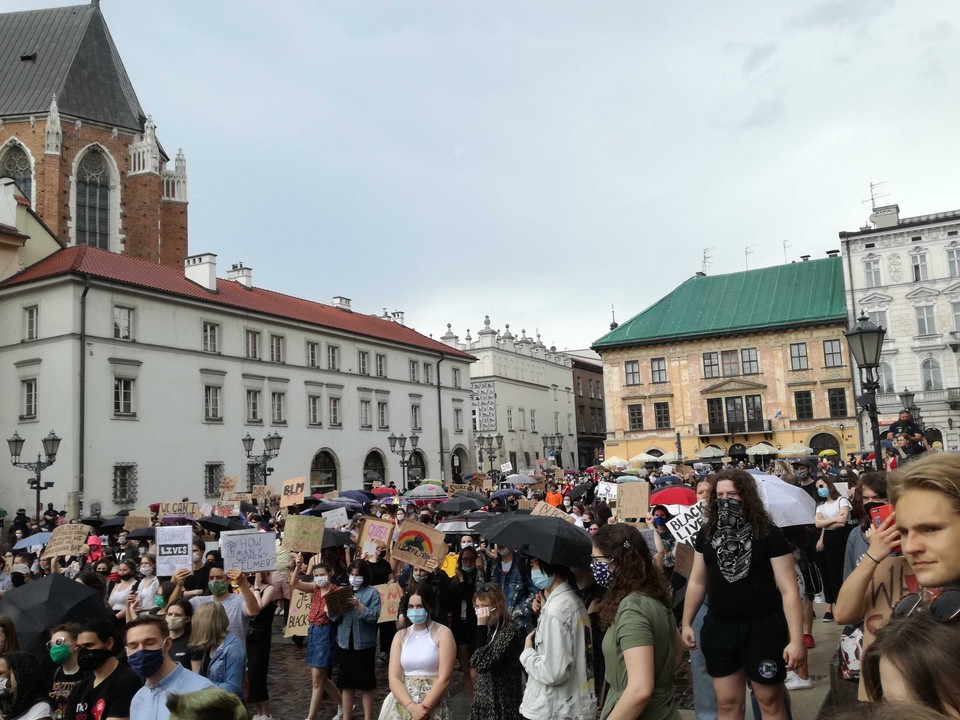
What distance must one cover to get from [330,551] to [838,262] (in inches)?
2092

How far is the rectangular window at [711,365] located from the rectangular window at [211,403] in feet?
112

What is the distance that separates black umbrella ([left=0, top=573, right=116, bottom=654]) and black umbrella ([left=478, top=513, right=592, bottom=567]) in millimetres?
3251

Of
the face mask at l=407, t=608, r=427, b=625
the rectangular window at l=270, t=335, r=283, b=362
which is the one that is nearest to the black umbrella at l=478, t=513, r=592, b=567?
the face mask at l=407, t=608, r=427, b=625

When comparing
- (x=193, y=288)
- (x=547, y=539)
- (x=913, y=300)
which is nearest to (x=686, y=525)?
(x=547, y=539)

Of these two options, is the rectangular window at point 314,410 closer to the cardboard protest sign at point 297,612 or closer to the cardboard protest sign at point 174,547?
the cardboard protest sign at point 174,547

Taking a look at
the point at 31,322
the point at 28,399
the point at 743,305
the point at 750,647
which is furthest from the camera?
the point at 743,305

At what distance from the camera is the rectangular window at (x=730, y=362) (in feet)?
186

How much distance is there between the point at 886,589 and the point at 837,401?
5385 cm

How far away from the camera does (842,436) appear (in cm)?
5259

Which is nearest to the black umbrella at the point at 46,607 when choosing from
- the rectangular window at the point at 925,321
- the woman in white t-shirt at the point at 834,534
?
the woman in white t-shirt at the point at 834,534

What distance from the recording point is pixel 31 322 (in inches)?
1351

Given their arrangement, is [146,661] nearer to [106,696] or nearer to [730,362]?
[106,696]

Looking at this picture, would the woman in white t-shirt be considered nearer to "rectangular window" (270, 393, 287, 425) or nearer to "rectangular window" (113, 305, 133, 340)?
"rectangular window" (113, 305, 133, 340)

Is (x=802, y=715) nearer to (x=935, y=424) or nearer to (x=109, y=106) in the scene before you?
(x=935, y=424)
